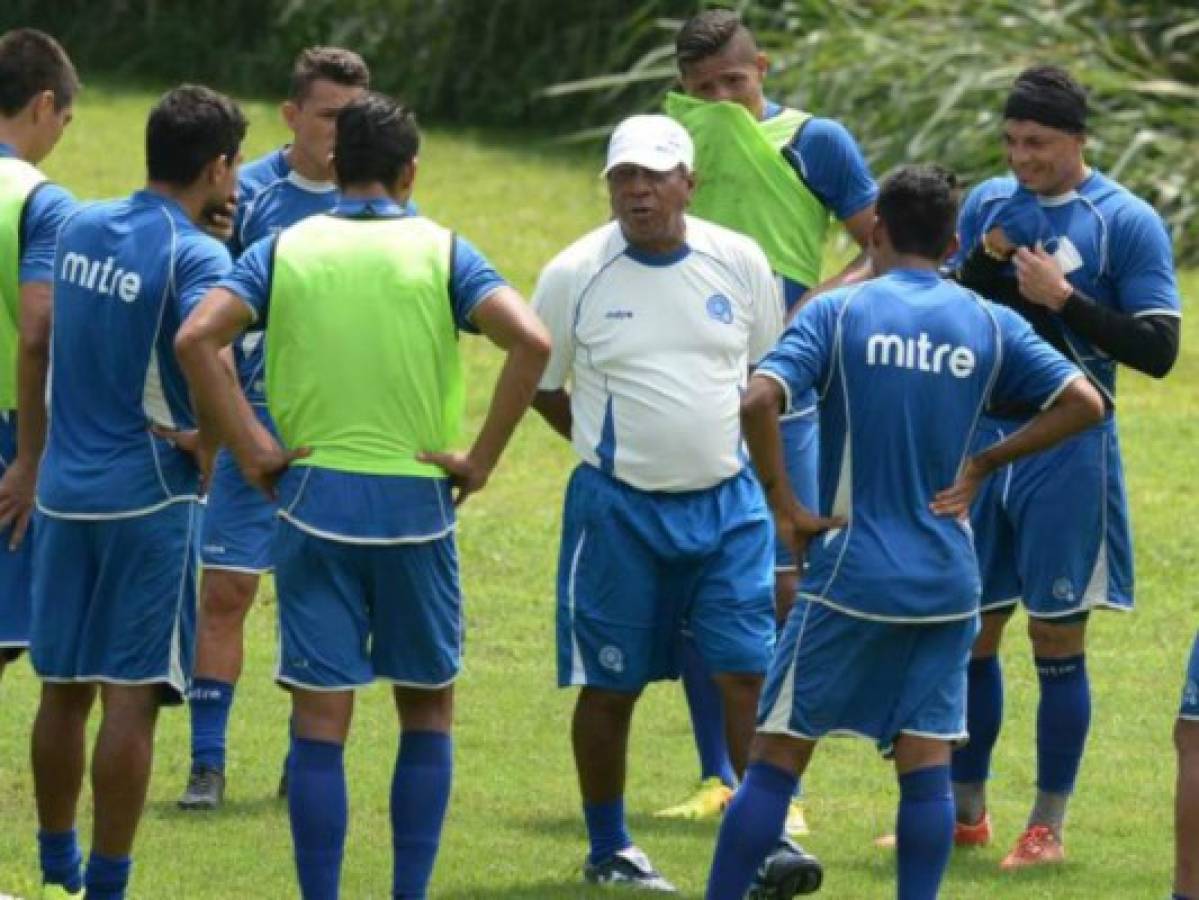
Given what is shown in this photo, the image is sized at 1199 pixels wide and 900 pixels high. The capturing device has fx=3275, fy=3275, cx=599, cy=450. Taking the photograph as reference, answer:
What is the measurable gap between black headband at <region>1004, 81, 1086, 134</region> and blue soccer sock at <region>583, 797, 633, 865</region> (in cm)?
235

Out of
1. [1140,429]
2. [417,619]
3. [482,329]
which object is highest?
[482,329]

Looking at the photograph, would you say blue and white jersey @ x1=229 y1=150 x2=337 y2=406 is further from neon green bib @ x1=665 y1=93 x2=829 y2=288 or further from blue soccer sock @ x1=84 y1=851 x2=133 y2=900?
blue soccer sock @ x1=84 y1=851 x2=133 y2=900

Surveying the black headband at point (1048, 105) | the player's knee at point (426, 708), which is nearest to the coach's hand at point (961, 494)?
the player's knee at point (426, 708)

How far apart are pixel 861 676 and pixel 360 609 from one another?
1305mm

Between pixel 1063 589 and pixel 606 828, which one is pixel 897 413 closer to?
pixel 1063 589

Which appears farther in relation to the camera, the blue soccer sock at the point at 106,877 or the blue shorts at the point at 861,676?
the blue soccer sock at the point at 106,877

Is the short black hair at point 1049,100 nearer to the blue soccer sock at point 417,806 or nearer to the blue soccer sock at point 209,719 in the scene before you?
the blue soccer sock at point 417,806

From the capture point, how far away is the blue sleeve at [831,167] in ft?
34.7

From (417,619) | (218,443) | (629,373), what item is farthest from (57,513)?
(629,373)

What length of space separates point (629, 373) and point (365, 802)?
6.65ft

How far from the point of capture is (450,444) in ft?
28.0

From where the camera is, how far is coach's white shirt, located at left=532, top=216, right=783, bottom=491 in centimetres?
933

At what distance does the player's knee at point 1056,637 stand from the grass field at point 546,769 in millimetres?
653

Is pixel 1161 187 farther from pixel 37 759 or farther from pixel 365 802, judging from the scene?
pixel 37 759
